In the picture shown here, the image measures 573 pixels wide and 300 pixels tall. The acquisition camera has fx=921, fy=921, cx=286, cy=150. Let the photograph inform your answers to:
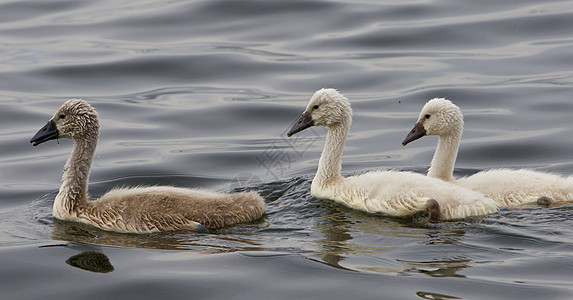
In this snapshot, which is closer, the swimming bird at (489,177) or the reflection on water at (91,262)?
the reflection on water at (91,262)

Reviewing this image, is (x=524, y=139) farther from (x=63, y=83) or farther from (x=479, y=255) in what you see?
(x=63, y=83)

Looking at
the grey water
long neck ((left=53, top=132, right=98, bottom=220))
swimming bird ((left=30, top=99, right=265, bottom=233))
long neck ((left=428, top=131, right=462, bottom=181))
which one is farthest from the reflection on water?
long neck ((left=428, top=131, right=462, bottom=181))

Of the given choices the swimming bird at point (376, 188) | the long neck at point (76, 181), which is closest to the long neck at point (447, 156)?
the swimming bird at point (376, 188)

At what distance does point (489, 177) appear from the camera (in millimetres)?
10250

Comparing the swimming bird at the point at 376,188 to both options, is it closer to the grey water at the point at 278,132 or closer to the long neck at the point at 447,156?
the grey water at the point at 278,132

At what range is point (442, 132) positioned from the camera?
10891mm

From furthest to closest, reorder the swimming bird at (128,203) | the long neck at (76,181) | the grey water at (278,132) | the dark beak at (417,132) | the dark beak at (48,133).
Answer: the dark beak at (417,132), the dark beak at (48,133), the long neck at (76,181), the swimming bird at (128,203), the grey water at (278,132)

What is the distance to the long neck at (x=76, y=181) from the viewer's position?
9.91 metres

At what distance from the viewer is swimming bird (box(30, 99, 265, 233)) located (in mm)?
9367

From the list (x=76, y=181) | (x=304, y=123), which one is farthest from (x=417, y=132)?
(x=76, y=181)

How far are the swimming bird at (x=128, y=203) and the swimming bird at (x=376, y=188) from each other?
1.14 metres

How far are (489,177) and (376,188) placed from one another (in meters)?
1.32

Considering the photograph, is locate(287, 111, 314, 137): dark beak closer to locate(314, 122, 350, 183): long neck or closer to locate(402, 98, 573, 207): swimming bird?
locate(314, 122, 350, 183): long neck

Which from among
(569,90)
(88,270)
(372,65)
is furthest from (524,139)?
(88,270)
